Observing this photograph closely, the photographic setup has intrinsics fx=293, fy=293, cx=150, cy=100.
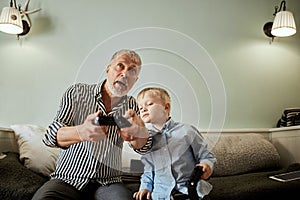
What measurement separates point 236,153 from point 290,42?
993 millimetres

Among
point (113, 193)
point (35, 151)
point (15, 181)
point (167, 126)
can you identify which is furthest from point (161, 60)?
point (35, 151)

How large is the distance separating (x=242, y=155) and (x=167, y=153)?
0.97 meters

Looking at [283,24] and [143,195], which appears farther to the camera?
[283,24]

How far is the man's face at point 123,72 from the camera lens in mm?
817

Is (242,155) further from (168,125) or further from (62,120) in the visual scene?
(62,120)

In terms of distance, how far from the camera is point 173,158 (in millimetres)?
861

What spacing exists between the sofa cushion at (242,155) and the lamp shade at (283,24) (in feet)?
2.37

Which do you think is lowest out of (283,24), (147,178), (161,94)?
(147,178)

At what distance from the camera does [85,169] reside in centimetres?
96

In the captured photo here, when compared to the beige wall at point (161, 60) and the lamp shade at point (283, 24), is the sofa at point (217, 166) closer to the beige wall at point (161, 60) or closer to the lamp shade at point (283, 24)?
the beige wall at point (161, 60)

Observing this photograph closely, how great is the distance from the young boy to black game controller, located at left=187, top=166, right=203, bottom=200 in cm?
2

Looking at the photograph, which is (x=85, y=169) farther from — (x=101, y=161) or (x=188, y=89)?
(x=188, y=89)

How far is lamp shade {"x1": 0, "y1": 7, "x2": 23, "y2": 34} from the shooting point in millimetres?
1541

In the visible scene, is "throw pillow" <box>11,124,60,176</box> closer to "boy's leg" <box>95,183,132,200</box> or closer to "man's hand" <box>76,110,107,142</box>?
"boy's leg" <box>95,183,132,200</box>
